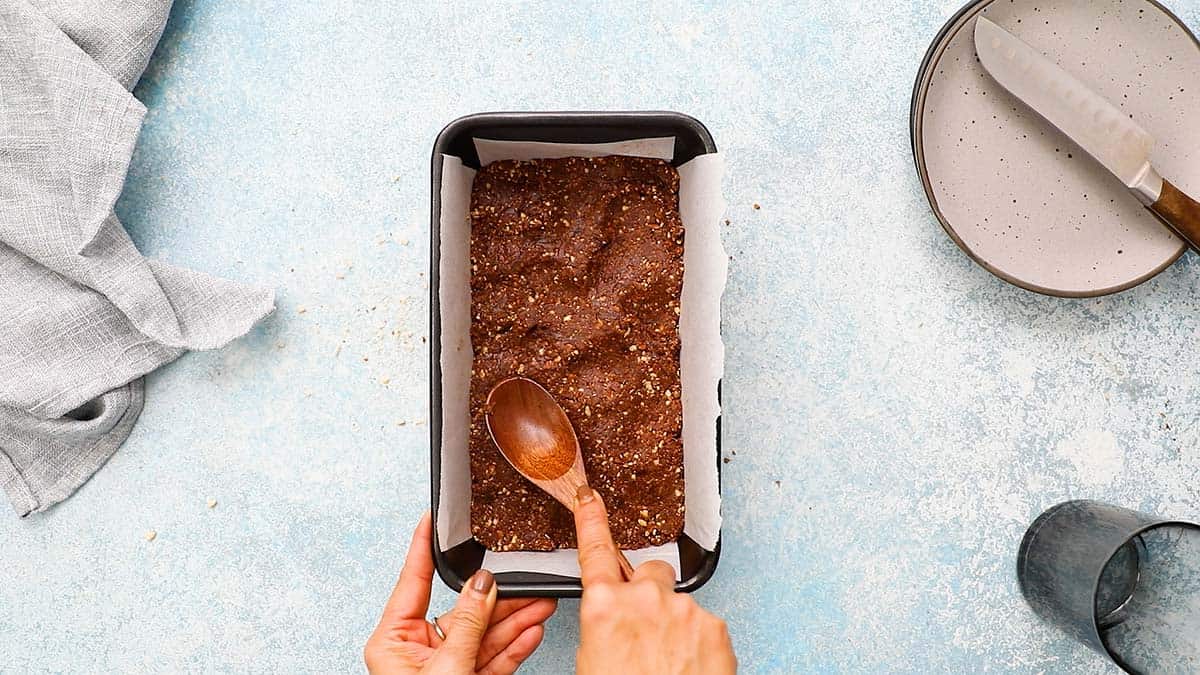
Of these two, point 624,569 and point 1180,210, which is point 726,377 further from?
point 1180,210

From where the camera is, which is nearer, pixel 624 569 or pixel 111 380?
pixel 624 569

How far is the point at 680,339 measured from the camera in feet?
3.32

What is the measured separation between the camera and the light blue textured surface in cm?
112

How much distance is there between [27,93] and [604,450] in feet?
2.91

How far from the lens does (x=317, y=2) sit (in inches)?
44.5

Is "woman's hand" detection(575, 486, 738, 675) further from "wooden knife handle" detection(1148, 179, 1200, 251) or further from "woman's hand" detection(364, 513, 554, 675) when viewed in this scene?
"wooden knife handle" detection(1148, 179, 1200, 251)

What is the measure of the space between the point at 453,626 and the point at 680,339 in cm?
43

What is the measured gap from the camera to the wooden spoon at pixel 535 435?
37.3 inches

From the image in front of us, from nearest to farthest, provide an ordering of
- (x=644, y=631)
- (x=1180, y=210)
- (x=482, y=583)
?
(x=644, y=631) < (x=482, y=583) < (x=1180, y=210)

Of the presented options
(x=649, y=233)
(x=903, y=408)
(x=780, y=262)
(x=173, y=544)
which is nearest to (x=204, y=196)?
(x=173, y=544)

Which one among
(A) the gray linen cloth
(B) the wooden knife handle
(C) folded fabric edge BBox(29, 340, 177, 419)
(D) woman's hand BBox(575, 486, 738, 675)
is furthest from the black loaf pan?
(B) the wooden knife handle

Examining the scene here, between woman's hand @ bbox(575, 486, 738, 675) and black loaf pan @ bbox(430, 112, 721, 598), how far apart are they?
0.12 m

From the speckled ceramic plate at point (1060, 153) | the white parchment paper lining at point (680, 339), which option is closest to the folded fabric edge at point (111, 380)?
the white parchment paper lining at point (680, 339)

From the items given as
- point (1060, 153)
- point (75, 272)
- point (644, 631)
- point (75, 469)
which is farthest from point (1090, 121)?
point (75, 469)
